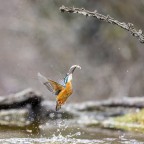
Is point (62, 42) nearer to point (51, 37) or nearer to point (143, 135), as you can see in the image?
point (51, 37)

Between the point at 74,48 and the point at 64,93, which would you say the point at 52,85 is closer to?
the point at 64,93

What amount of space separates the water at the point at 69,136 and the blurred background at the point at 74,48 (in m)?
8.36

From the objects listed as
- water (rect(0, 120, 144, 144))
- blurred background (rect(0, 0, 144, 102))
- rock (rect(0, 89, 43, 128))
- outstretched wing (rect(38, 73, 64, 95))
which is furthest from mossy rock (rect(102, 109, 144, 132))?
blurred background (rect(0, 0, 144, 102))

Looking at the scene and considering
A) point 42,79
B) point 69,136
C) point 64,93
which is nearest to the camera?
point 64,93

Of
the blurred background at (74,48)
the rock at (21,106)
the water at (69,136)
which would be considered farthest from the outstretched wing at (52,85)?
the blurred background at (74,48)

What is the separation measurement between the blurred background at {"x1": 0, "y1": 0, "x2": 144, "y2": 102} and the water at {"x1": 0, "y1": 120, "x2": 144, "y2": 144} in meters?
8.36

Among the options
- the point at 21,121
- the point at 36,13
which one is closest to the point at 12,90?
the point at 36,13

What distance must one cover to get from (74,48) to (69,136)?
12371mm

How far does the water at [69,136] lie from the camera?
739cm

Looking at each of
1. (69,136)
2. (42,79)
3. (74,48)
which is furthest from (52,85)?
(74,48)

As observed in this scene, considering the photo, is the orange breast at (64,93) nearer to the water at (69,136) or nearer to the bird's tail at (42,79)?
the bird's tail at (42,79)

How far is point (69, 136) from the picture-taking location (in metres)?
8.01

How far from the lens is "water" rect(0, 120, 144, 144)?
24.3ft

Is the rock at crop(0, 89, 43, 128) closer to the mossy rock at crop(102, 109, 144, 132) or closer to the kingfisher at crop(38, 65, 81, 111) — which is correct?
the mossy rock at crop(102, 109, 144, 132)
